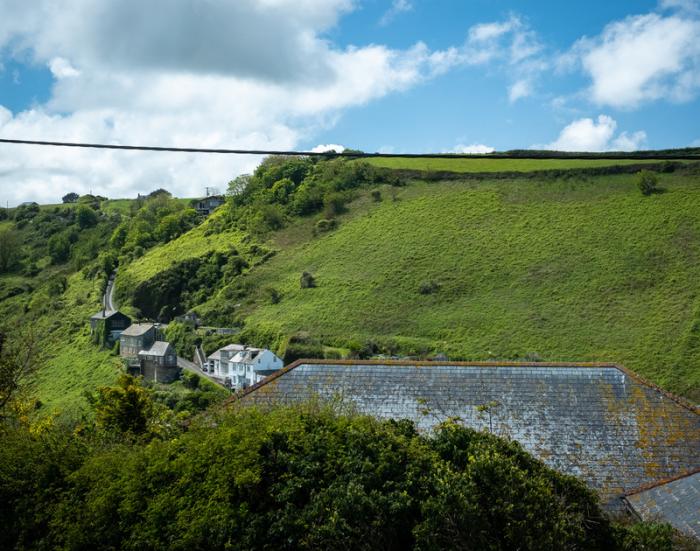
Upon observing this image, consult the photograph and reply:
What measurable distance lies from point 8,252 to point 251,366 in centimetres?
8130

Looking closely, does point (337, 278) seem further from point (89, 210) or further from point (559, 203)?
point (89, 210)

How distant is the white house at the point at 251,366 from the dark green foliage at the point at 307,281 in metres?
14.7

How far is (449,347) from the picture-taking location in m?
58.9

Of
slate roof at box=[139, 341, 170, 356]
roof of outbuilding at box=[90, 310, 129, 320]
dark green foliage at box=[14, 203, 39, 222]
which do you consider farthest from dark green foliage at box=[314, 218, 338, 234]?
dark green foliage at box=[14, 203, 39, 222]

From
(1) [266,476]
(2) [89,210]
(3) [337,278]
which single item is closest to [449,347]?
(3) [337,278]

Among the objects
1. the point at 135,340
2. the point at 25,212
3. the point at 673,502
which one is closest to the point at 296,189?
the point at 135,340

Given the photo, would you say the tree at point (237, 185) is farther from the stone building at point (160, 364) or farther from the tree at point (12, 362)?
the tree at point (12, 362)

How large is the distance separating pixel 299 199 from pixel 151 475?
95454mm

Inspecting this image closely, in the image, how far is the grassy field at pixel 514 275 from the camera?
57594 mm

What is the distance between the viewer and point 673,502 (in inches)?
585

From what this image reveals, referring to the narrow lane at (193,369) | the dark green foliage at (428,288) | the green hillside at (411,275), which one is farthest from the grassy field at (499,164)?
the narrow lane at (193,369)

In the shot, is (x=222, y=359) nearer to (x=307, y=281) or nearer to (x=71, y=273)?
(x=307, y=281)

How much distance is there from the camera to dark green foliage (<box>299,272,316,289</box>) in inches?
3035

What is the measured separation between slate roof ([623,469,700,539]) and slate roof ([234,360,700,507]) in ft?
1.91
